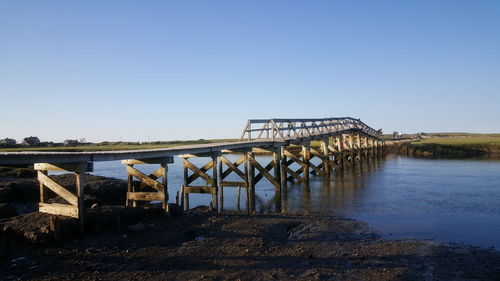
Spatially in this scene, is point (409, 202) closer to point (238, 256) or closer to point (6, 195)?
point (238, 256)

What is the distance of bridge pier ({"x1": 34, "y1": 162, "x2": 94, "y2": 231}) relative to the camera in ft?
31.3

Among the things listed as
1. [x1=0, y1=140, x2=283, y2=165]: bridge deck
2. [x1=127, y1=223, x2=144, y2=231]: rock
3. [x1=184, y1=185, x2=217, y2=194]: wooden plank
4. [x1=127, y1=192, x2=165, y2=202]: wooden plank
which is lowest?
[x1=127, y1=223, x2=144, y2=231]: rock

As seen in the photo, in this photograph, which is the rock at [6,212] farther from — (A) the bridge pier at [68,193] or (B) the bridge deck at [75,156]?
(B) the bridge deck at [75,156]

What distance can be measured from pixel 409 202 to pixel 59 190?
1500cm

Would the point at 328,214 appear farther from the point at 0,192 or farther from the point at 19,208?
the point at 0,192

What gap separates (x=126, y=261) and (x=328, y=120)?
28.1 metres

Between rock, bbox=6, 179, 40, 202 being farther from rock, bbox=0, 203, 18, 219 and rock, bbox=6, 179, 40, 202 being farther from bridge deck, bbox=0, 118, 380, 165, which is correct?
bridge deck, bbox=0, 118, 380, 165

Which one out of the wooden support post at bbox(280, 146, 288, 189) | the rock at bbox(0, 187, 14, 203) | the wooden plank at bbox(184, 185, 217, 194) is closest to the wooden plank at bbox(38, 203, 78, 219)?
the rock at bbox(0, 187, 14, 203)

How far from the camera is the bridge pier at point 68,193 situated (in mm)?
9547

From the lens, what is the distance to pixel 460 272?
762 cm

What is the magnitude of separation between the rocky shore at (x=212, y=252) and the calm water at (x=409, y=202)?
173 centimetres

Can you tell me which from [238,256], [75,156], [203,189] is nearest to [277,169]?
[203,189]

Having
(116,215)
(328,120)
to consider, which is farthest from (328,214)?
(328,120)

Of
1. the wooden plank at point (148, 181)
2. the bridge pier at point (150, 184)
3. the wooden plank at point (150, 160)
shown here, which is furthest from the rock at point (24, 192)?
the wooden plank at point (148, 181)
